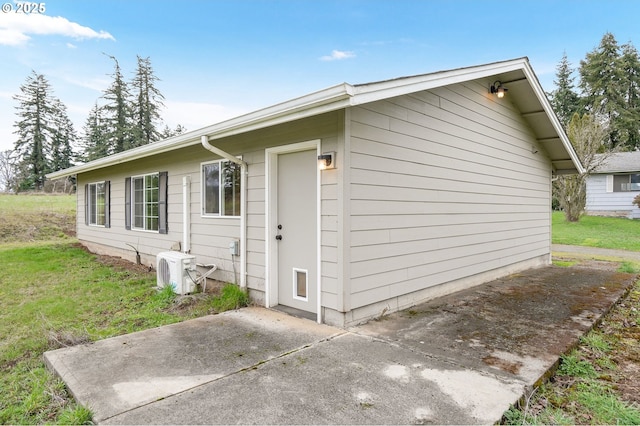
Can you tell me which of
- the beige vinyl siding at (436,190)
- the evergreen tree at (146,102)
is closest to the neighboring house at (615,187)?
the beige vinyl siding at (436,190)

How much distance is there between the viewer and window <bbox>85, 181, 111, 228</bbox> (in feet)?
30.0

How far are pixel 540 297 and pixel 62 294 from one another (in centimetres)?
722

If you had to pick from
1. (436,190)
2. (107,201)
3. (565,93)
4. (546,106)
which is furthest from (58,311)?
(565,93)

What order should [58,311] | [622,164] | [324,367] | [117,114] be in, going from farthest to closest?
[117,114] < [622,164] < [58,311] < [324,367]

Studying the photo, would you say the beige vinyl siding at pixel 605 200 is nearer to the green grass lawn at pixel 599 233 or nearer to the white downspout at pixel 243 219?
the green grass lawn at pixel 599 233

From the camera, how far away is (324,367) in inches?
107

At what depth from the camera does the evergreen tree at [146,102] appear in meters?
26.4

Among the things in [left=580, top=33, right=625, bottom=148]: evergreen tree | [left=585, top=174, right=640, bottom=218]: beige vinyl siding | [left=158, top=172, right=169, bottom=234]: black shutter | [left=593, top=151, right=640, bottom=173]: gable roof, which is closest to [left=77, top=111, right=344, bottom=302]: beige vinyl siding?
[left=158, top=172, right=169, bottom=234]: black shutter

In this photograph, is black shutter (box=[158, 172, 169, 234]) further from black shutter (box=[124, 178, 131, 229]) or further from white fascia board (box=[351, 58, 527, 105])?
white fascia board (box=[351, 58, 527, 105])

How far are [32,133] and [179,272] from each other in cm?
3071

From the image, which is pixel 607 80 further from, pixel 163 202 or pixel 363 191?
pixel 163 202

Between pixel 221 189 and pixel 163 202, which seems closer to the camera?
pixel 221 189

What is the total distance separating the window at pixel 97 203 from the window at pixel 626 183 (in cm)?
2290

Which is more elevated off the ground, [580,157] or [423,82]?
[580,157]
